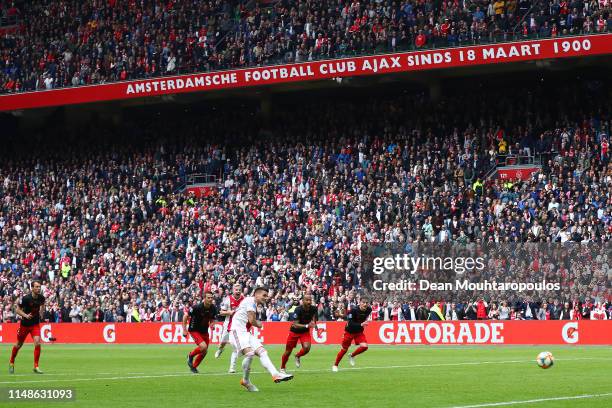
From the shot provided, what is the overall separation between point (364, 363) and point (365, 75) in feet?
77.9

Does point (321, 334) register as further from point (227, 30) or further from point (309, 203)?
point (227, 30)

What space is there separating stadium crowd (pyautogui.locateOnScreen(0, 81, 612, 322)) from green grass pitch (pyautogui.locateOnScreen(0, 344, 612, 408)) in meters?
7.53

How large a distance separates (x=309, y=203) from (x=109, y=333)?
1028 centimetres

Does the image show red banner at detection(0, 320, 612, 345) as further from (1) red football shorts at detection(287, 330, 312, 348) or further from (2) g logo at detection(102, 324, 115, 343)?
(1) red football shorts at detection(287, 330, 312, 348)

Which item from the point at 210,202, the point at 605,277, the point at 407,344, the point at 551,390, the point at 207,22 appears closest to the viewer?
the point at 551,390

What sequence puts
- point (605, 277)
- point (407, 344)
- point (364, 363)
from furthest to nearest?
point (407, 344)
point (605, 277)
point (364, 363)

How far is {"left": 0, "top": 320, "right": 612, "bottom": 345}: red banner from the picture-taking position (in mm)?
38094

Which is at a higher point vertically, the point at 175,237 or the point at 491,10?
the point at 491,10

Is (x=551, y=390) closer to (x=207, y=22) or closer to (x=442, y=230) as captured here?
(x=442, y=230)

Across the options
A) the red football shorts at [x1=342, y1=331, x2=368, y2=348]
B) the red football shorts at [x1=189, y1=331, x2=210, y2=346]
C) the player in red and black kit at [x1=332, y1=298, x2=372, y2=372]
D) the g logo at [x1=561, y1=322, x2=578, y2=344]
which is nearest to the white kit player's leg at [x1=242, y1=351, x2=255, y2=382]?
the red football shorts at [x1=189, y1=331, x2=210, y2=346]

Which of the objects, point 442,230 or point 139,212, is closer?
point 442,230

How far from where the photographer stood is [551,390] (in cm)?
1878

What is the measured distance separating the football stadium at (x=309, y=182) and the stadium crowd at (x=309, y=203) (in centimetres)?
12

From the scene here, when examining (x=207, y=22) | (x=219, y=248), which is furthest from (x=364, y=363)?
(x=207, y=22)
